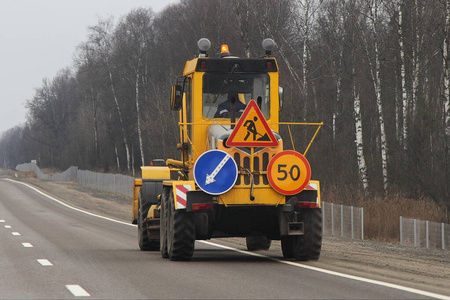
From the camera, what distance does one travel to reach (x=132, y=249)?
19453 mm

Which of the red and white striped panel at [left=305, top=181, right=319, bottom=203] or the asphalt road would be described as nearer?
the asphalt road

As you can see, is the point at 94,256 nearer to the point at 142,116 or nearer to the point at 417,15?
the point at 417,15

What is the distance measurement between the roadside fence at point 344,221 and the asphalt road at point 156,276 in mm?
8018

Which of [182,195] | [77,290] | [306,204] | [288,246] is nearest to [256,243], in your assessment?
[288,246]

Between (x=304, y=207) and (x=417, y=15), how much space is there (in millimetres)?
27324

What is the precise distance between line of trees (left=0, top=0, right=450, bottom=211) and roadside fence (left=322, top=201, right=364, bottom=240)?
2540mm

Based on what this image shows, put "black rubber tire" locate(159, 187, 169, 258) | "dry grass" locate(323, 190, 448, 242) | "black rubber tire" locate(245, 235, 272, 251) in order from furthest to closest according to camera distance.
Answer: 1. "dry grass" locate(323, 190, 448, 242)
2. "black rubber tire" locate(245, 235, 272, 251)
3. "black rubber tire" locate(159, 187, 169, 258)

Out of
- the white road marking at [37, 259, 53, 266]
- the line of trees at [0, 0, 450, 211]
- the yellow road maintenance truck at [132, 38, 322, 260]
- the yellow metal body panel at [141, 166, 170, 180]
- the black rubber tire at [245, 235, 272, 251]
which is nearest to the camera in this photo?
the yellow road maintenance truck at [132, 38, 322, 260]

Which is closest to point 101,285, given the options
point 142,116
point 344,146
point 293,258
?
point 293,258

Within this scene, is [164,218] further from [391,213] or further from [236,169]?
[391,213]

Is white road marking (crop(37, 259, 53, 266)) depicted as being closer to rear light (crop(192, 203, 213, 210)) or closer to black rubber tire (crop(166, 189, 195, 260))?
black rubber tire (crop(166, 189, 195, 260))

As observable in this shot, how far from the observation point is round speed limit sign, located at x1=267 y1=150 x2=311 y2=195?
571 inches

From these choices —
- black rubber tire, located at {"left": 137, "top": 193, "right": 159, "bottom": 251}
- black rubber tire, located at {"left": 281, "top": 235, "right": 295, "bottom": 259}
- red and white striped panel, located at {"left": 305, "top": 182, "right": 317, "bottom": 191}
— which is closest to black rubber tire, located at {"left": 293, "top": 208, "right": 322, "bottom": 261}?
red and white striped panel, located at {"left": 305, "top": 182, "right": 317, "bottom": 191}

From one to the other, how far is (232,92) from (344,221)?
14120 mm
